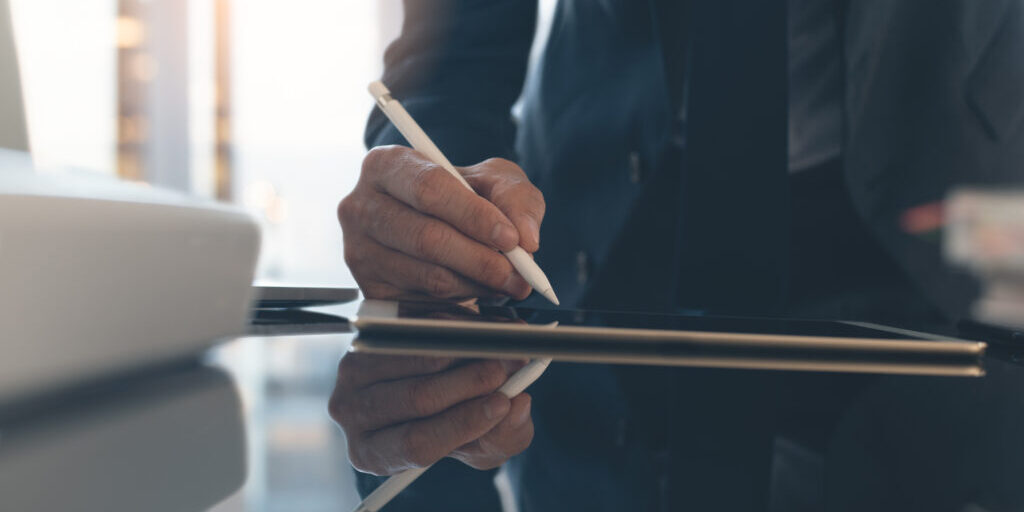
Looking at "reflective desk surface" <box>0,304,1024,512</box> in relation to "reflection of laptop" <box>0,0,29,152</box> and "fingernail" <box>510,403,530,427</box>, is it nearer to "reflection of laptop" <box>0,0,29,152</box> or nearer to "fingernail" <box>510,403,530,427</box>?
"fingernail" <box>510,403,530,427</box>

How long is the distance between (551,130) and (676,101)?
11.7 inches

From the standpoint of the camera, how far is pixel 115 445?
0.11m

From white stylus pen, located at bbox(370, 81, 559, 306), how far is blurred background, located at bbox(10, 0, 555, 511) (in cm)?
179

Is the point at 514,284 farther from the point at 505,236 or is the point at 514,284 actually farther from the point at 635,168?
the point at 635,168

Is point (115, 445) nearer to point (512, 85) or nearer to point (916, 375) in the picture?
point (916, 375)

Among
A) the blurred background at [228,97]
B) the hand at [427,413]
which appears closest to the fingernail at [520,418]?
the hand at [427,413]

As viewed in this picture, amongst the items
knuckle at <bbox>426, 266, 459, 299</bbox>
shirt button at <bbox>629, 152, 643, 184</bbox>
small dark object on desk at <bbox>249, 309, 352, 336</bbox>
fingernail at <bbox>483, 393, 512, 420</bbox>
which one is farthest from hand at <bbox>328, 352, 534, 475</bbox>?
shirt button at <bbox>629, 152, 643, 184</bbox>

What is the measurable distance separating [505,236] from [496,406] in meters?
0.20

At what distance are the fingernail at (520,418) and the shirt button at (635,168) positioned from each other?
1.48ft

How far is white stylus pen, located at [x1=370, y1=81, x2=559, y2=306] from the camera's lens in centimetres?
34

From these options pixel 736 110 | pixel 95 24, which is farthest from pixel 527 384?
pixel 95 24

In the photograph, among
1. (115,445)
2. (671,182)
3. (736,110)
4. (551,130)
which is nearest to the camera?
(115,445)

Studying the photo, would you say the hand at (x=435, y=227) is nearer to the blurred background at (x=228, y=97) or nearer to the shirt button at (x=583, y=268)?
the shirt button at (x=583, y=268)

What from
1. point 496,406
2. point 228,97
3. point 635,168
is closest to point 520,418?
point 496,406
